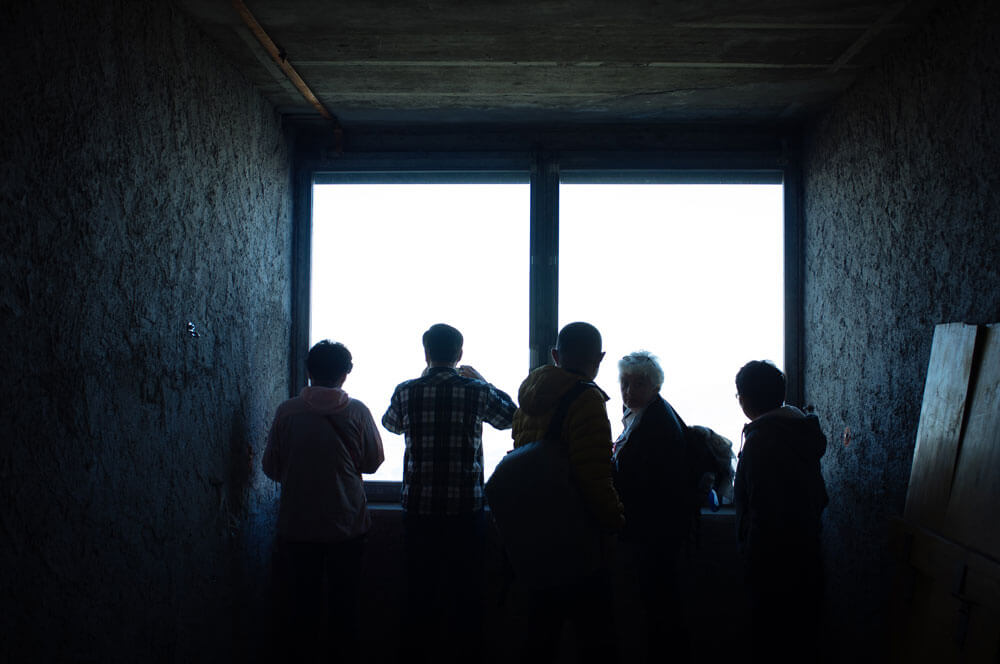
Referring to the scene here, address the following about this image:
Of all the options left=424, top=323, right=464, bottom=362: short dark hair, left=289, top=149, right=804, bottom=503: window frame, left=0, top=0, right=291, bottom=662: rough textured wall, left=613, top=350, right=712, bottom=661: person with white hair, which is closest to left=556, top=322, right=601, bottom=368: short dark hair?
left=613, top=350, right=712, bottom=661: person with white hair

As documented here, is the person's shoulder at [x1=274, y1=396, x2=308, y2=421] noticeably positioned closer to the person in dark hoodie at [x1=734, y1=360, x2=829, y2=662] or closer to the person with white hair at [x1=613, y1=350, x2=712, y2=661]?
the person with white hair at [x1=613, y1=350, x2=712, y2=661]

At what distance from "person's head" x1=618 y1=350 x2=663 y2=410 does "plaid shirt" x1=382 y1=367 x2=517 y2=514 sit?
0.44 meters

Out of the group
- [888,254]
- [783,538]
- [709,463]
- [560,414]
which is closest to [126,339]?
[560,414]

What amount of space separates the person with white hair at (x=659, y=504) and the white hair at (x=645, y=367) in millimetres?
104

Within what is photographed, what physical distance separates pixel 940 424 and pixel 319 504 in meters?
2.06

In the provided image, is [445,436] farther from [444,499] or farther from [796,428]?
[796,428]

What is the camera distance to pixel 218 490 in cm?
278

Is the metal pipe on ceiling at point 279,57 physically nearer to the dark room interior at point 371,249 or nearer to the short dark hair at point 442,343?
the dark room interior at point 371,249

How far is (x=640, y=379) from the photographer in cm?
284

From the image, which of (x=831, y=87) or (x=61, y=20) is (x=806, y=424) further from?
(x=61, y=20)

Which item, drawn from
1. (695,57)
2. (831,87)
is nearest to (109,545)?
(695,57)

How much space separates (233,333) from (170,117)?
2.88ft

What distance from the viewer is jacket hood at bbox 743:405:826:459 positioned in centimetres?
Answer: 249

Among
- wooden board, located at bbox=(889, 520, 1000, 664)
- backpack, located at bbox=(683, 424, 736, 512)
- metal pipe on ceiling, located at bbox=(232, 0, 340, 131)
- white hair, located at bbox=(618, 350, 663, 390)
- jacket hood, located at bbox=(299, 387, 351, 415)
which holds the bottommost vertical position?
wooden board, located at bbox=(889, 520, 1000, 664)
